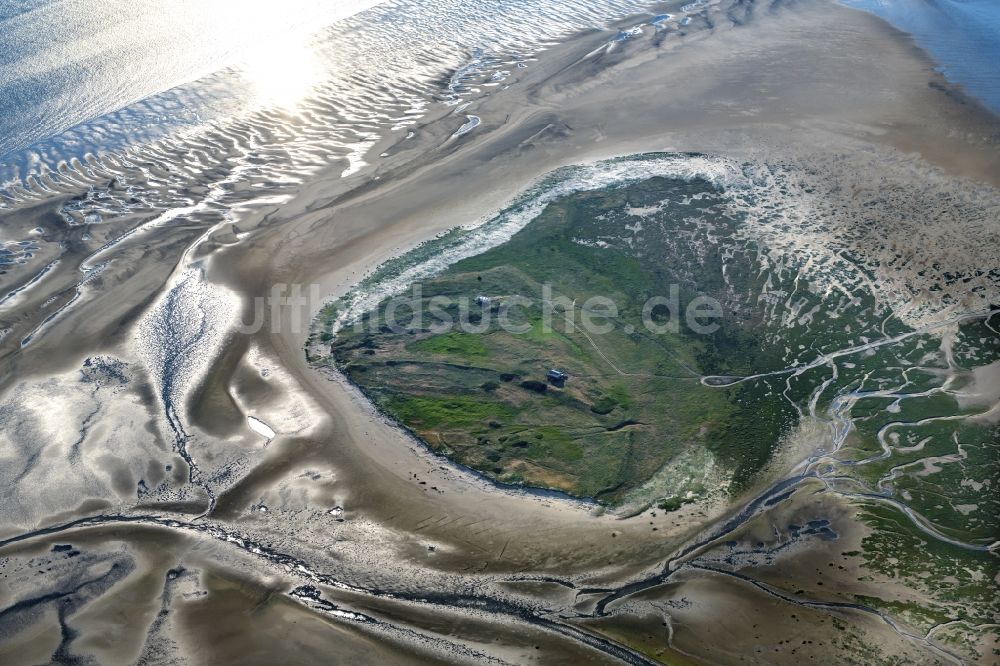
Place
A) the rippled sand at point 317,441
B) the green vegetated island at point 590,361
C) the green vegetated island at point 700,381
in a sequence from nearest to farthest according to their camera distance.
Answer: the rippled sand at point 317,441, the green vegetated island at point 700,381, the green vegetated island at point 590,361

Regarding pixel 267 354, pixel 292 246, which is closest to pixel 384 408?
pixel 267 354

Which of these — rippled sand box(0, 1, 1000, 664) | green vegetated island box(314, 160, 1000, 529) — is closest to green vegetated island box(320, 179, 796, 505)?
green vegetated island box(314, 160, 1000, 529)

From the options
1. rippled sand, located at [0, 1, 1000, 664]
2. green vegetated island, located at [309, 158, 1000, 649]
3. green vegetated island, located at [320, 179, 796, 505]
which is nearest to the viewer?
rippled sand, located at [0, 1, 1000, 664]

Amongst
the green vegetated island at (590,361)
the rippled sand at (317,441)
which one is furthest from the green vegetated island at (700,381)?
the rippled sand at (317,441)

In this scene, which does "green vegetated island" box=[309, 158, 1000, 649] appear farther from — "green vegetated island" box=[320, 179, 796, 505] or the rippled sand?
the rippled sand

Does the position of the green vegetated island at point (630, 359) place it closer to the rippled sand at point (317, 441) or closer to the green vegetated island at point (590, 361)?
the green vegetated island at point (590, 361)

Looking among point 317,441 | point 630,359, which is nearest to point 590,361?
point 630,359

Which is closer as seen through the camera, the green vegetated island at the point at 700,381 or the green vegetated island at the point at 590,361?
the green vegetated island at the point at 700,381

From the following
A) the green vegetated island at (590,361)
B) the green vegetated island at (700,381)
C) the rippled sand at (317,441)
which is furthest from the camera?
the green vegetated island at (590,361)

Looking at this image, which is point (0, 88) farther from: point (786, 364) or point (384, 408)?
point (786, 364)
